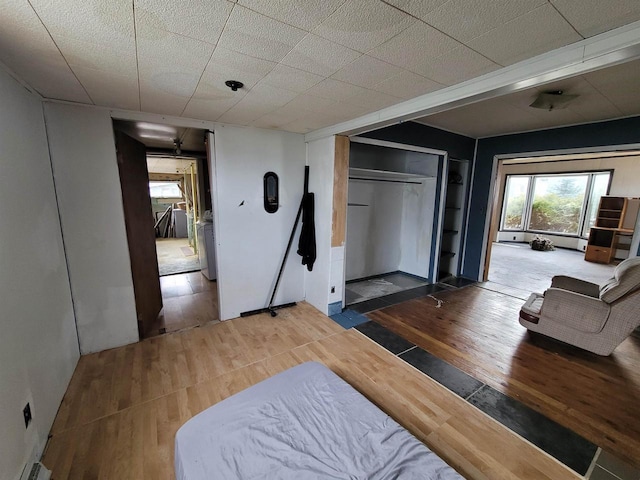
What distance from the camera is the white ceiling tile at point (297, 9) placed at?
3.52 ft

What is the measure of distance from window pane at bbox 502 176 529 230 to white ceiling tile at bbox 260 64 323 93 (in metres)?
9.33

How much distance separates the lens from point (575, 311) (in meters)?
2.52

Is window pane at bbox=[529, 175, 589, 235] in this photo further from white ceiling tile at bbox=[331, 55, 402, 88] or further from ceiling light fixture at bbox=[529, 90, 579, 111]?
white ceiling tile at bbox=[331, 55, 402, 88]

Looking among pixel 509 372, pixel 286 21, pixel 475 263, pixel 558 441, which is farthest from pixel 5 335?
pixel 475 263

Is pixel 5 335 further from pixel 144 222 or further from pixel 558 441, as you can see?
pixel 558 441

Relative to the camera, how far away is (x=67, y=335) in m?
2.22

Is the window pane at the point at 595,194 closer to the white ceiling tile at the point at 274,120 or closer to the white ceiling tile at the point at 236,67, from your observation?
the white ceiling tile at the point at 274,120

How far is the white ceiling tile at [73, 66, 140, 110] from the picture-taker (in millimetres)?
1726

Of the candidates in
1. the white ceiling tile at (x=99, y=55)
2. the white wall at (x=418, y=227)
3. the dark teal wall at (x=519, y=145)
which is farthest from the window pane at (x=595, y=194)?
the white ceiling tile at (x=99, y=55)

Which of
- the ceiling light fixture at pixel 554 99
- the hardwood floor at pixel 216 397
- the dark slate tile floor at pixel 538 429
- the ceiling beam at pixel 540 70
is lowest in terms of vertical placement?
the hardwood floor at pixel 216 397

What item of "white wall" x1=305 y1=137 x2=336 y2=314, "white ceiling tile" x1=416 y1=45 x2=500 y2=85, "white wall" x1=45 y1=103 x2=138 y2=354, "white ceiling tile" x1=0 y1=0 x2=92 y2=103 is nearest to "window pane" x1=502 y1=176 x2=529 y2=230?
"white wall" x1=305 y1=137 x2=336 y2=314

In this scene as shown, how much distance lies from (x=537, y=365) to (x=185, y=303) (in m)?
4.17

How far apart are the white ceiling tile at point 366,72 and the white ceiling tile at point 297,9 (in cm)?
42

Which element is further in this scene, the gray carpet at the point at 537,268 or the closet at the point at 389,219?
the gray carpet at the point at 537,268
